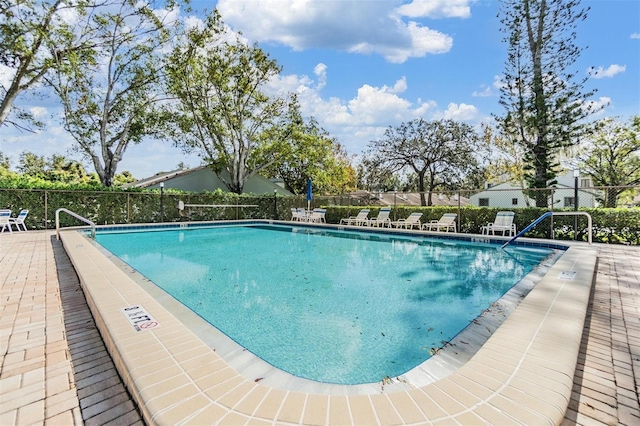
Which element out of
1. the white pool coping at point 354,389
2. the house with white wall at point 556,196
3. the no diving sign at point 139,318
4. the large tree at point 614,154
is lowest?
the white pool coping at point 354,389

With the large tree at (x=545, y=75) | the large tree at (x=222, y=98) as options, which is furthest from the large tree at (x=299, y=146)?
the large tree at (x=545, y=75)

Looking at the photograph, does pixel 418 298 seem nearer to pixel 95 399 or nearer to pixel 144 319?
pixel 144 319

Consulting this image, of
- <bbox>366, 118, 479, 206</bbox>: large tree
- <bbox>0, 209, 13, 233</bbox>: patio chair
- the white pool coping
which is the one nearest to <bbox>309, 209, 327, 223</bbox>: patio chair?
<bbox>366, 118, 479, 206</bbox>: large tree

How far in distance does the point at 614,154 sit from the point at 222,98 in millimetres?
27487

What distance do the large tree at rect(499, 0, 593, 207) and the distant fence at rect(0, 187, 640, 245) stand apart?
2.13 metres

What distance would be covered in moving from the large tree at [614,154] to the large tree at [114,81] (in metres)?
28.0

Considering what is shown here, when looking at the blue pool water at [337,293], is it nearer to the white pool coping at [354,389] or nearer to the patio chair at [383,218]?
the white pool coping at [354,389]

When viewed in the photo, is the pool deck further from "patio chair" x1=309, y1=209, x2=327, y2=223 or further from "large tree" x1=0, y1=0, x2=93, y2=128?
"large tree" x1=0, y1=0, x2=93, y2=128

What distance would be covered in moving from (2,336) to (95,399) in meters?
1.49

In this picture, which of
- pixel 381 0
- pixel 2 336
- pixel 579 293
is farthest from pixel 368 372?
pixel 381 0

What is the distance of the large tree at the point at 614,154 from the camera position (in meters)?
21.3

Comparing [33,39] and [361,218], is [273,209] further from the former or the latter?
[33,39]

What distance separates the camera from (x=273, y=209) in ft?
58.8

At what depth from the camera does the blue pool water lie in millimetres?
2752
